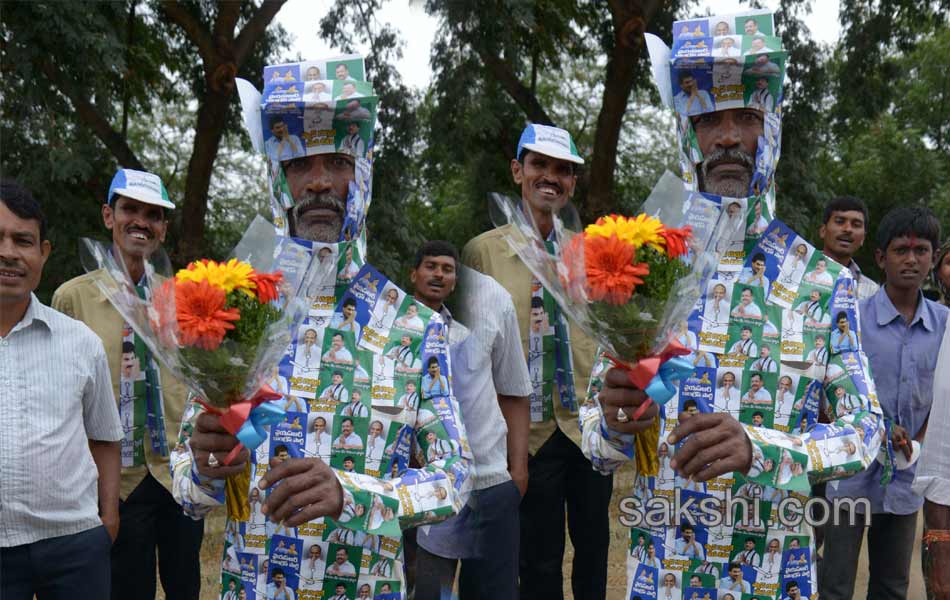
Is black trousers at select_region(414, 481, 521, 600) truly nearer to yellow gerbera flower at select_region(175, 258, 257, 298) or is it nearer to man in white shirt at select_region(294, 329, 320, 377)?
man in white shirt at select_region(294, 329, 320, 377)

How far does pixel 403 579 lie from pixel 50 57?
8257mm

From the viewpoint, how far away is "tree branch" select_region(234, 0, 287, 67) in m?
11.5

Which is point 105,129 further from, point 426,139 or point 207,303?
point 207,303

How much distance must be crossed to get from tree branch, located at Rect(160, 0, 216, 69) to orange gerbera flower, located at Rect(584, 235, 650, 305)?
968cm

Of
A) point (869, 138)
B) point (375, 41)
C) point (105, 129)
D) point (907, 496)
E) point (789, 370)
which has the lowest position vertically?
point (907, 496)

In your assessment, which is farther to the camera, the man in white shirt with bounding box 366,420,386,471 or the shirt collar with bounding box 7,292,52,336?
the shirt collar with bounding box 7,292,52,336

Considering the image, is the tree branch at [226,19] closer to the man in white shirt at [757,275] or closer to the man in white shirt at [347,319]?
the man in white shirt at [347,319]

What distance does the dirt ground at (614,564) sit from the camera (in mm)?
8225

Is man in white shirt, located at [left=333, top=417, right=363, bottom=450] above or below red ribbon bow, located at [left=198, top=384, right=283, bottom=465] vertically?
below

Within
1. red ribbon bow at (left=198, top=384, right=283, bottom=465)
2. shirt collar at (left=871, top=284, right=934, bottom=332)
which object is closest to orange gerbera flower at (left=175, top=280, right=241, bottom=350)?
red ribbon bow at (left=198, top=384, right=283, bottom=465)

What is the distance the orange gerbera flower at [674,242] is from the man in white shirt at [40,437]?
2709 millimetres

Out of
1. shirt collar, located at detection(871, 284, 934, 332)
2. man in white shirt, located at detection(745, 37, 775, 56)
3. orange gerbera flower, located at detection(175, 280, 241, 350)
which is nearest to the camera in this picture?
orange gerbera flower, located at detection(175, 280, 241, 350)

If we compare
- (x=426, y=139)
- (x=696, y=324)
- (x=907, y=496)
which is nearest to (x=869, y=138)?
(x=426, y=139)

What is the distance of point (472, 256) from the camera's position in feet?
19.7
